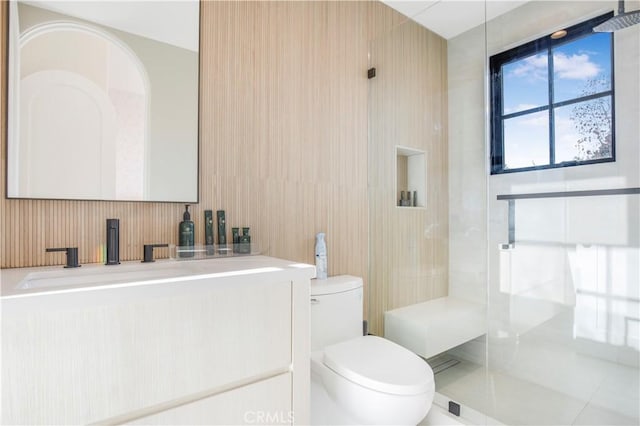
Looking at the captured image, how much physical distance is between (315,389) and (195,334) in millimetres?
808

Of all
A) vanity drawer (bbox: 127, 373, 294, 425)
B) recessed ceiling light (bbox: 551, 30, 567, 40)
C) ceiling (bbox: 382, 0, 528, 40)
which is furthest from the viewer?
ceiling (bbox: 382, 0, 528, 40)

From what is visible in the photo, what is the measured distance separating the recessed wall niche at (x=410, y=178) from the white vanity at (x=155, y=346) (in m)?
1.09

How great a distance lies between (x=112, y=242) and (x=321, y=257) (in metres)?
0.95

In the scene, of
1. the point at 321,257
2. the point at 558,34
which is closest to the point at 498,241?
the point at 321,257

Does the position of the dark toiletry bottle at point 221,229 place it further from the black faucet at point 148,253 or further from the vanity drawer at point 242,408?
the vanity drawer at point 242,408

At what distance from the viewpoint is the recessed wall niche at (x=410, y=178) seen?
1.96 meters

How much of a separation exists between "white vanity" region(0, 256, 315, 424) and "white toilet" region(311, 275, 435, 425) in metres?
0.22

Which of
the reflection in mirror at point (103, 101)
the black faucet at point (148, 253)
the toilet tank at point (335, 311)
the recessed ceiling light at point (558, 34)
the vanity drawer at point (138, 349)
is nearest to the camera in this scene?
the vanity drawer at point (138, 349)

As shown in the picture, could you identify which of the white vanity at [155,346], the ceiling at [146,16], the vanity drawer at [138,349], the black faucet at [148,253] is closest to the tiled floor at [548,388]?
the white vanity at [155,346]

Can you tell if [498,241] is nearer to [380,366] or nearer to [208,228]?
[380,366]

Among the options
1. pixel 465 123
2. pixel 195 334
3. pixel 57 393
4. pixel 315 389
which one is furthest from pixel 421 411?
pixel 465 123

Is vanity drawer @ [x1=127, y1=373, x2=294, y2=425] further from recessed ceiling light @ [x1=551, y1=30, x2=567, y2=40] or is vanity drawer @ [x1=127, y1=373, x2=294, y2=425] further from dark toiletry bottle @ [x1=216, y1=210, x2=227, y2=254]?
recessed ceiling light @ [x1=551, y1=30, x2=567, y2=40]

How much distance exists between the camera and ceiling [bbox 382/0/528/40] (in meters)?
1.77

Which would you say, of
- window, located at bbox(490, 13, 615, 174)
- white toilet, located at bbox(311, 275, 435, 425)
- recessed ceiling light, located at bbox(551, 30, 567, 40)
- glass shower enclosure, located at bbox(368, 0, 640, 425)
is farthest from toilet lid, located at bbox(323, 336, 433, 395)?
recessed ceiling light, located at bbox(551, 30, 567, 40)
